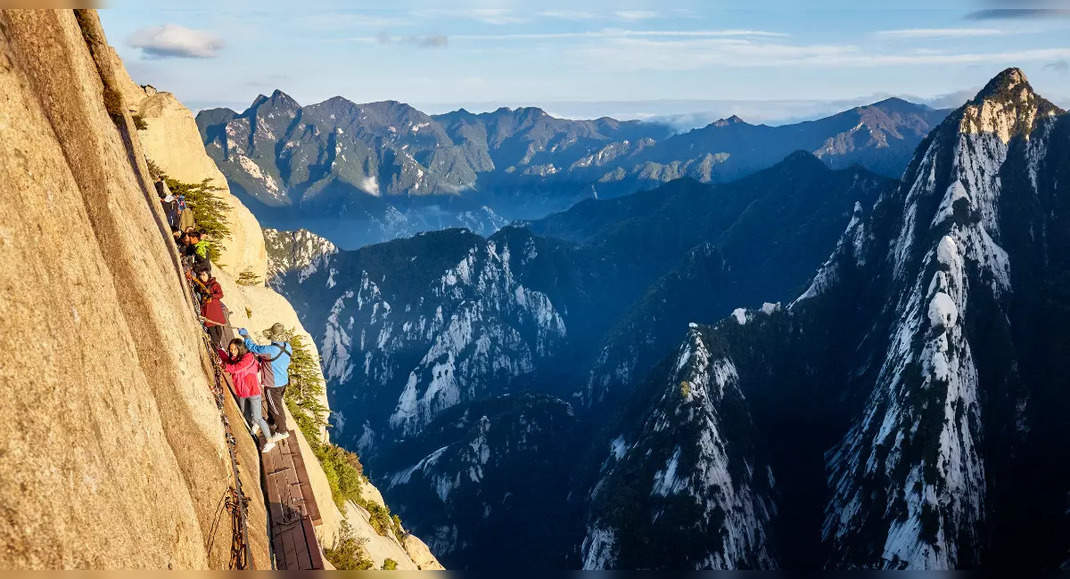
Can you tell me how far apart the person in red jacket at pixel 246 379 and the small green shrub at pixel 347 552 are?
8.99 meters

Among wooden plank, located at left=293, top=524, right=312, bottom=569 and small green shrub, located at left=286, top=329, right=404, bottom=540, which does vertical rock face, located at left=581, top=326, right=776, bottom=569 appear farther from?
wooden plank, located at left=293, top=524, right=312, bottom=569

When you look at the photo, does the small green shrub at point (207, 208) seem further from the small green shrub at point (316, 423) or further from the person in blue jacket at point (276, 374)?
the person in blue jacket at point (276, 374)

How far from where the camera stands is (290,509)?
21984 mm

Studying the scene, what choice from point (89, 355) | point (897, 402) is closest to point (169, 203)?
point (89, 355)

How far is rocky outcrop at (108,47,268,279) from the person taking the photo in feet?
128

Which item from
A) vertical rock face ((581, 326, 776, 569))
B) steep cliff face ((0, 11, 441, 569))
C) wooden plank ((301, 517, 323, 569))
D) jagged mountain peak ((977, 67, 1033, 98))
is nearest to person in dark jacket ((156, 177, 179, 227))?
steep cliff face ((0, 11, 441, 569))

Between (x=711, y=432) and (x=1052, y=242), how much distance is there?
80.9m

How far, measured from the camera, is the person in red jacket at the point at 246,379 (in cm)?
1986

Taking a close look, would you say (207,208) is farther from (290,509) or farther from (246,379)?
(290,509)

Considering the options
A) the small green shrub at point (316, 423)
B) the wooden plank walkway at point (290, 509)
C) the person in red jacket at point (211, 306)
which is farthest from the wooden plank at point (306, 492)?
the small green shrub at point (316, 423)

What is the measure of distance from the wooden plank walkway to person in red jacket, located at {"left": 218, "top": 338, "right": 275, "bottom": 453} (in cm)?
146

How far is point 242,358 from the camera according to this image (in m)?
20.0

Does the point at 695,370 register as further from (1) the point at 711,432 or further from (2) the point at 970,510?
(2) the point at 970,510

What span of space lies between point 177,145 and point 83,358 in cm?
3751
